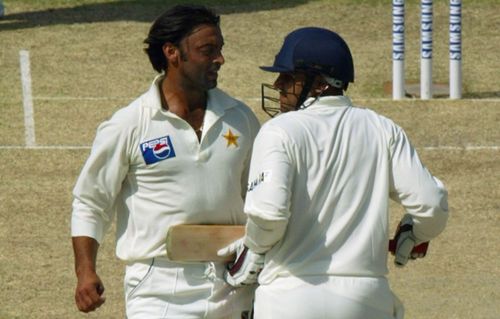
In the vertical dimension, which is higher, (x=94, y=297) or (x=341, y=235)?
(x=341, y=235)

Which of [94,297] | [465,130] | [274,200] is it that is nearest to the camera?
[274,200]

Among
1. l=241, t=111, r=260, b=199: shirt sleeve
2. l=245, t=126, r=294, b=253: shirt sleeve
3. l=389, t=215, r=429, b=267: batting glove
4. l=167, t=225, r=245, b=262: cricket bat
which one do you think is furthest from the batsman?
l=241, t=111, r=260, b=199: shirt sleeve

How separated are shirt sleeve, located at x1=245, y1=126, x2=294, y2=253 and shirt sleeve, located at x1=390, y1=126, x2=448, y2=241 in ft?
1.39

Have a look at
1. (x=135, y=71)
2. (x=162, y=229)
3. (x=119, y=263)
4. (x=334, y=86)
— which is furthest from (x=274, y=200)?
(x=135, y=71)

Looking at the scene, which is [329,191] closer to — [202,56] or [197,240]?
[197,240]

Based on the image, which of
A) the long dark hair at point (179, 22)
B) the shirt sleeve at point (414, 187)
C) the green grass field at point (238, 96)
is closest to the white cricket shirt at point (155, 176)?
the long dark hair at point (179, 22)

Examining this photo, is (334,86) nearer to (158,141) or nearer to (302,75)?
(302,75)

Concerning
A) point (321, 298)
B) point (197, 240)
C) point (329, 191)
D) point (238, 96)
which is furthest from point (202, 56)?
point (238, 96)

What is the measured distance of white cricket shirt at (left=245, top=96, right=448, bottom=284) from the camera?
5.12m

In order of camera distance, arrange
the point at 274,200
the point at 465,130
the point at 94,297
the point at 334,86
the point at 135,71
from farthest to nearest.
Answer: the point at 135,71
the point at 465,130
the point at 94,297
the point at 334,86
the point at 274,200

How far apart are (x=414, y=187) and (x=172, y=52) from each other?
1281 millimetres

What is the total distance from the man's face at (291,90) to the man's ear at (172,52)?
2.21 ft

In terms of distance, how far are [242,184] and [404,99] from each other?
950cm

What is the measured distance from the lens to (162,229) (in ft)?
19.3
